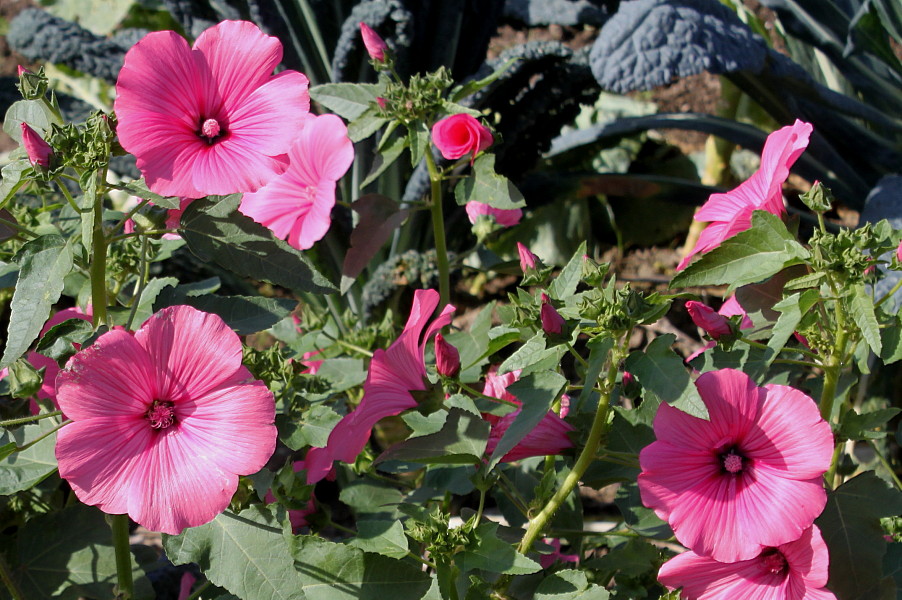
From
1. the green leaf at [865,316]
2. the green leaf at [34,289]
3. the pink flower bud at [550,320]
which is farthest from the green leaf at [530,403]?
the green leaf at [34,289]

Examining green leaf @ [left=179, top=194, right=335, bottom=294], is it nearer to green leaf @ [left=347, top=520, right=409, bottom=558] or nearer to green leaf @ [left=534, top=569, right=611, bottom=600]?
green leaf @ [left=347, top=520, right=409, bottom=558]

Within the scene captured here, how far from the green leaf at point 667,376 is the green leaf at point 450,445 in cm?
18

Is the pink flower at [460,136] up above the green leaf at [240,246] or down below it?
above

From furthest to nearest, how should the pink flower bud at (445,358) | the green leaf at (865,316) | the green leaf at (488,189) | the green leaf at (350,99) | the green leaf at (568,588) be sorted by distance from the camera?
the green leaf at (350,99) → the green leaf at (488,189) → the pink flower bud at (445,358) → the green leaf at (568,588) → the green leaf at (865,316)

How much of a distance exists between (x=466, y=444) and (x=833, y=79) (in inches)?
94.9

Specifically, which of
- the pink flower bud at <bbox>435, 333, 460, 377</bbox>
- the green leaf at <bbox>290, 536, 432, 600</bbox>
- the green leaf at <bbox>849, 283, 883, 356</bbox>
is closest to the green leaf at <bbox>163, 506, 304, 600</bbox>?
the green leaf at <bbox>290, 536, 432, 600</bbox>

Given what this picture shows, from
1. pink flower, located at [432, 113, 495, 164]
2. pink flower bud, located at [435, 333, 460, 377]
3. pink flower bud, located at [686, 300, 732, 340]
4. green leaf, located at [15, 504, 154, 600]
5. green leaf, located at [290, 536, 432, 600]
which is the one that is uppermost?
pink flower, located at [432, 113, 495, 164]

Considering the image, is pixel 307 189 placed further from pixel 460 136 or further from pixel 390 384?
pixel 390 384

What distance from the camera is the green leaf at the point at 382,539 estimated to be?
90 cm

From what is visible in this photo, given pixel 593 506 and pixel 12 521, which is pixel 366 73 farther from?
pixel 12 521

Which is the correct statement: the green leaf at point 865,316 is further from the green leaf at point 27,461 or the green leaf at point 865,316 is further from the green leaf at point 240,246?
the green leaf at point 27,461

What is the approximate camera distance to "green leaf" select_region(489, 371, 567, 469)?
2.61 ft

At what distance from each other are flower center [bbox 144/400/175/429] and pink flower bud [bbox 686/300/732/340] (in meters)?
0.50

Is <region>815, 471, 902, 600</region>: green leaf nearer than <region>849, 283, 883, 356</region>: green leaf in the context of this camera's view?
No
